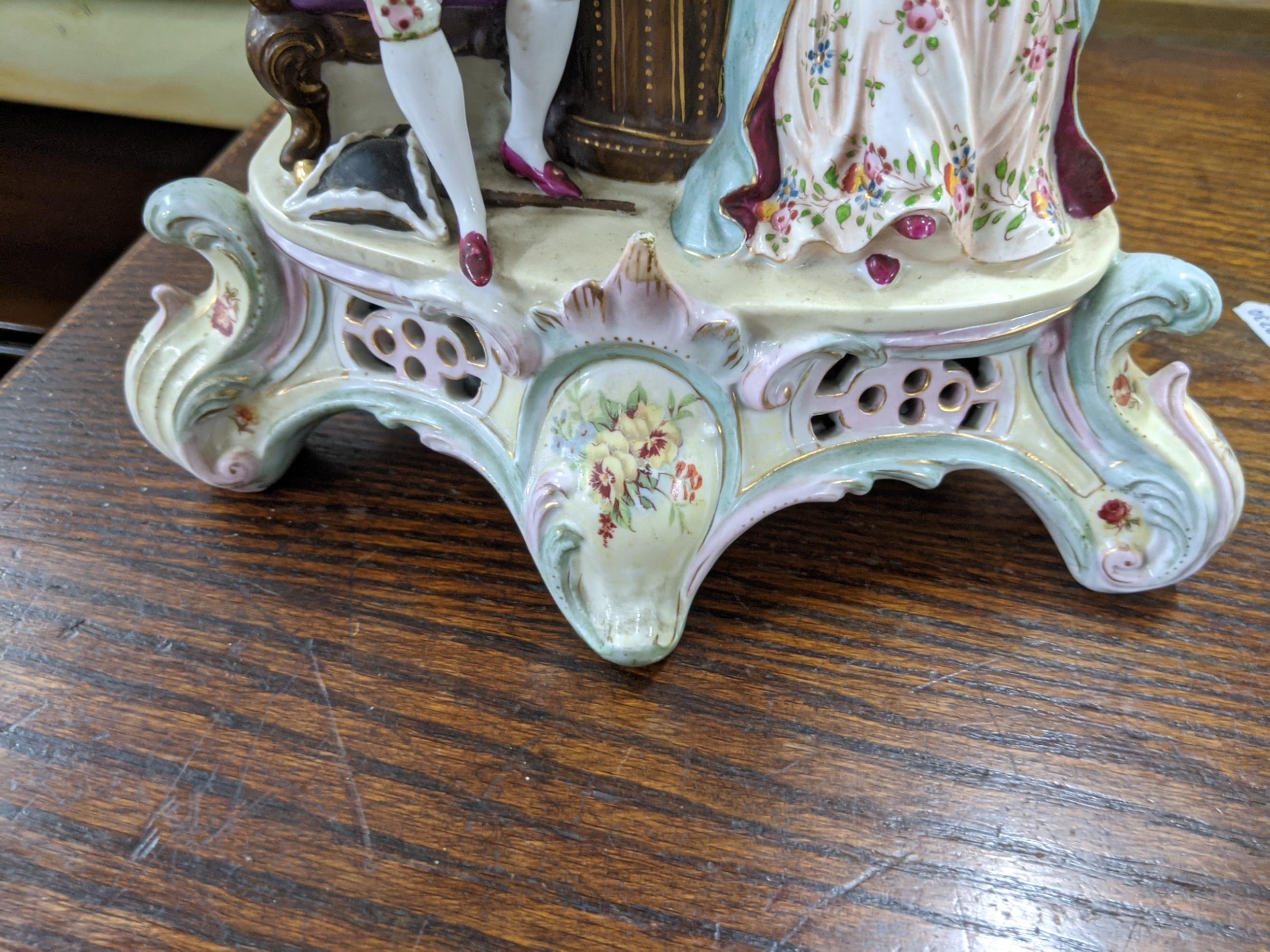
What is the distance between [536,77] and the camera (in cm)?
68

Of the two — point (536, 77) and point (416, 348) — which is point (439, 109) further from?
point (416, 348)

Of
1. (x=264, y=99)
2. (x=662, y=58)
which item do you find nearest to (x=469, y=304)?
(x=662, y=58)

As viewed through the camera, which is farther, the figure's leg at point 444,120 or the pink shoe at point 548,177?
the pink shoe at point 548,177

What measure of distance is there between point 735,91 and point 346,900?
555mm

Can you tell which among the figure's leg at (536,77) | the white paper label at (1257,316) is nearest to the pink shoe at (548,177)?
the figure's leg at (536,77)

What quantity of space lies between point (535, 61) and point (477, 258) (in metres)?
0.14

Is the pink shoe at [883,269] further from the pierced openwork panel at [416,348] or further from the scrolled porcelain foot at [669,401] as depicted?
the pierced openwork panel at [416,348]

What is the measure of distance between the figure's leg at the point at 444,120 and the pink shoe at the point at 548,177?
0.16 ft

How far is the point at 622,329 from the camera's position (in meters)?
Result: 0.65

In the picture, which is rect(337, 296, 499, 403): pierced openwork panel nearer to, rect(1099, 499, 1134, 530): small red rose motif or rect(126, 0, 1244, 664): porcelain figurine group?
rect(126, 0, 1244, 664): porcelain figurine group

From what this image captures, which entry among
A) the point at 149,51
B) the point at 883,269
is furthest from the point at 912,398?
the point at 149,51

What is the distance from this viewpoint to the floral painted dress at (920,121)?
598mm

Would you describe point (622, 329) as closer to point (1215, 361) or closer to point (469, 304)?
point (469, 304)

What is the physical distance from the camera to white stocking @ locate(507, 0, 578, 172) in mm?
654
